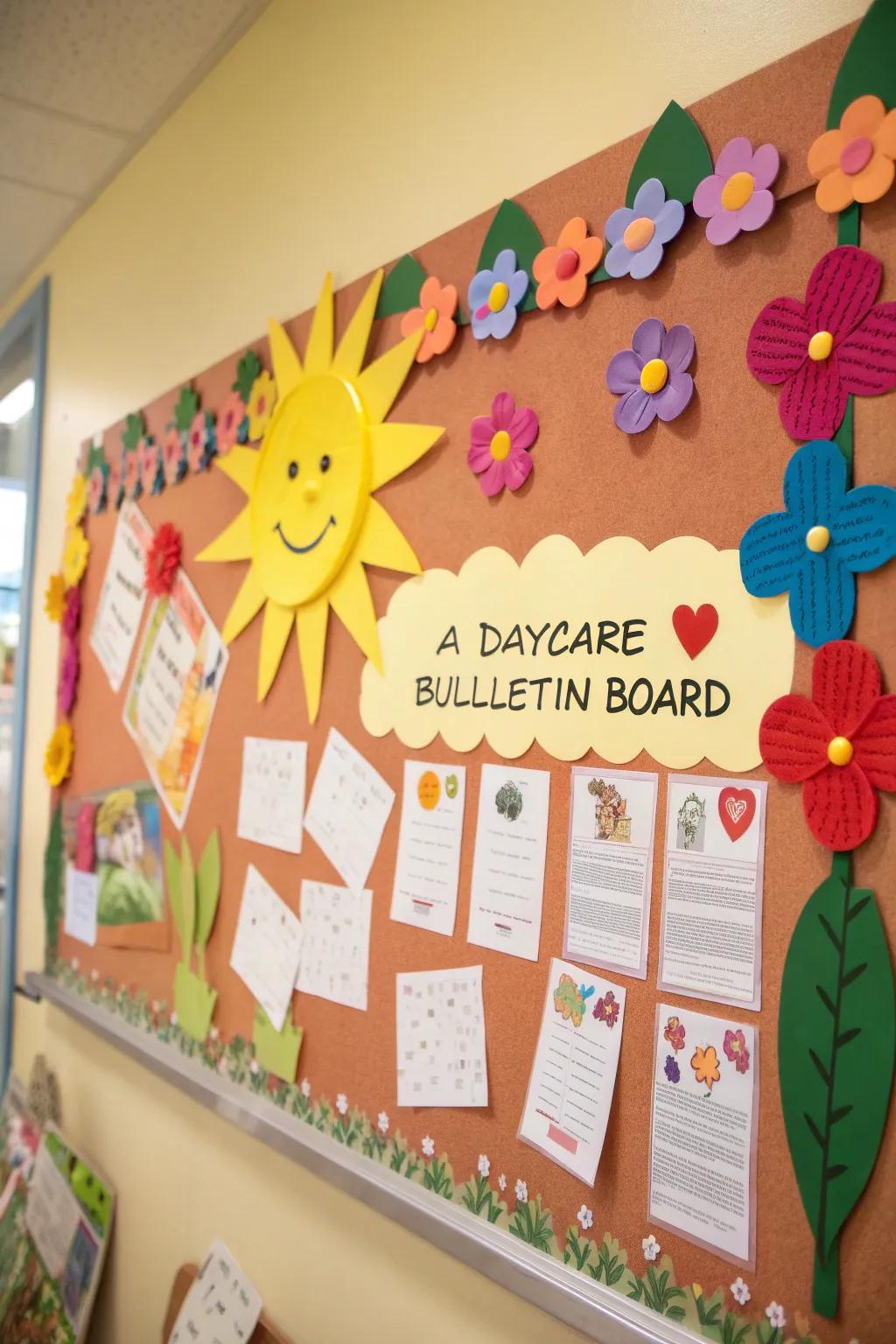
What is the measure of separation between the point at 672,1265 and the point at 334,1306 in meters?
0.56

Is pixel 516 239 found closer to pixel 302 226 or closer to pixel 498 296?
Result: pixel 498 296

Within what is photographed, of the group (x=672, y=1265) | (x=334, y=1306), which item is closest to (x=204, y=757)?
(x=334, y=1306)

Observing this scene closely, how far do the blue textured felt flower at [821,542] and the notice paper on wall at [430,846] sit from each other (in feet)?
1.38

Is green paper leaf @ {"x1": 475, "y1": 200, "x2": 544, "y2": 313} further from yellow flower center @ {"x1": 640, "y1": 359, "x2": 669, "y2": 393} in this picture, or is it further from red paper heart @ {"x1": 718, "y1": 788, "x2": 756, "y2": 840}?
red paper heart @ {"x1": 718, "y1": 788, "x2": 756, "y2": 840}

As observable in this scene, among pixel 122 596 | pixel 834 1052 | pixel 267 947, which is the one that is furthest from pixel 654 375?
pixel 122 596

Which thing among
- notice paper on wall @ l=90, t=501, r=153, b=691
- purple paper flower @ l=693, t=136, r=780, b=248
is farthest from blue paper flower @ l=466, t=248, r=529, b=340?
notice paper on wall @ l=90, t=501, r=153, b=691

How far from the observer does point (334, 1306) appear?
3.94 ft

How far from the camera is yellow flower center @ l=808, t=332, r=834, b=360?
77 cm

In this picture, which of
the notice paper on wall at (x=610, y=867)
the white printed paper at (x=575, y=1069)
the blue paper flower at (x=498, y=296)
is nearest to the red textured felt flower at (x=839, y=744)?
the notice paper on wall at (x=610, y=867)

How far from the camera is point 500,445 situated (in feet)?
3.47

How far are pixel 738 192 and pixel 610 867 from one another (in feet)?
1.92

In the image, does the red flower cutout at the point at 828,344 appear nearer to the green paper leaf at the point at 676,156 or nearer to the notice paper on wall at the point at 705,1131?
the green paper leaf at the point at 676,156

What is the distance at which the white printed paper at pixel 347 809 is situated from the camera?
120 centimetres

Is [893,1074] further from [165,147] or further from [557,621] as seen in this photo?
[165,147]
